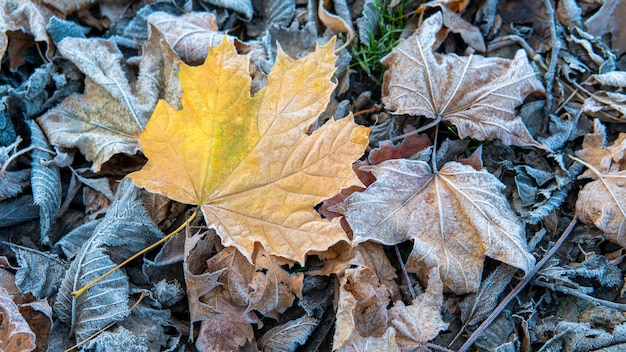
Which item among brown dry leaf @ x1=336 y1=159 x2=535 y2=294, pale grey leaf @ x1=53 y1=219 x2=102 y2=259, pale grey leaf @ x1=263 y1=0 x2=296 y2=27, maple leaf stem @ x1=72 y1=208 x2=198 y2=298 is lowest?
pale grey leaf @ x1=53 y1=219 x2=102 y2=259

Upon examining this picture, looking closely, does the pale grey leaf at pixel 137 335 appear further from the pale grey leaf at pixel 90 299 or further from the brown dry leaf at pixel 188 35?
the brown dry leaf at pixel 188 35

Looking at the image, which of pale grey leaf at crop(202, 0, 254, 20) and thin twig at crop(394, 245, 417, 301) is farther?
pale grey leaf at crop(202, 0, 254, 20)

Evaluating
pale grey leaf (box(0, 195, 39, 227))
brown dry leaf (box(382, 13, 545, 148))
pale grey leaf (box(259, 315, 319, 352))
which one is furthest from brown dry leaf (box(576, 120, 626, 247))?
pale grey leaf (box(0, 195, 39, 227))

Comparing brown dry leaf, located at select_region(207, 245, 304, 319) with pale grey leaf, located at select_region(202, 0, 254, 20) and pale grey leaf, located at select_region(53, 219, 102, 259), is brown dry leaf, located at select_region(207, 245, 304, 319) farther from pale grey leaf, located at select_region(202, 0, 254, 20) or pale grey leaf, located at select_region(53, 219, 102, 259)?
pale grey leaf, located at select_region(202, 0, 254, 20)

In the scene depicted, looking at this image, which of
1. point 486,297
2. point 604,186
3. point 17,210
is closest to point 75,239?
point 17,210

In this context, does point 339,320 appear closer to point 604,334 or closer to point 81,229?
point 604,334

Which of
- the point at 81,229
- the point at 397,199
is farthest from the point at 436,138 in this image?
the point at 81,229

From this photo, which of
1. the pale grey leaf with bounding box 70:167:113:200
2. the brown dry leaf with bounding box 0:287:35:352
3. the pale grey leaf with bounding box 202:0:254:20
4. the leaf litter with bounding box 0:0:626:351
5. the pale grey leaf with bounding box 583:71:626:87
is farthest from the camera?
the pale grey leaf with bounding box 202:0:254:20
